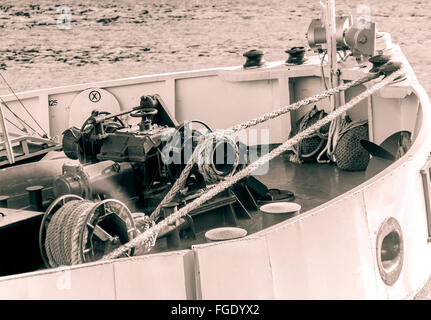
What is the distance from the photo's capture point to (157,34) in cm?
3147

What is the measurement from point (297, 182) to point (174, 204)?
1.60 meters

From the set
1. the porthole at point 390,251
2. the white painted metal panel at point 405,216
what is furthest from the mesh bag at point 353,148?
the porthole at point 390,251

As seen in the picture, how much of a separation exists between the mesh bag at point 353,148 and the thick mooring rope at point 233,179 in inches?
28.4

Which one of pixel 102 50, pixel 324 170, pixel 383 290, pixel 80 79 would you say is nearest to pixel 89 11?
pixel 102 50

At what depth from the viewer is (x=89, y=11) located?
119 feet

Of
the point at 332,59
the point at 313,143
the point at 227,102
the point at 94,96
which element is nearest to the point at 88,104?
the point at 94,96

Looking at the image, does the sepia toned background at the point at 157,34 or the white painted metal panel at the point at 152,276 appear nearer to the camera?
the white painted metal panel at the point at 152,276

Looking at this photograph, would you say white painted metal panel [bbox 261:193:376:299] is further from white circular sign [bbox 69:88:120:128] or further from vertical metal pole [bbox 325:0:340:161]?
white circular sign [bbox 69:88:120:128]

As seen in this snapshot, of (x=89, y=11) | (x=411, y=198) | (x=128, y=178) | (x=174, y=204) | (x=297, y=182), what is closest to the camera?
(x=411, y=198)

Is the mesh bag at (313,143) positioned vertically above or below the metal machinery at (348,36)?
below

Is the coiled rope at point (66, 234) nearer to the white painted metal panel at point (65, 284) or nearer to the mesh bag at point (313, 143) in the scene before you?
the white painted metal panel at point (65, 284)

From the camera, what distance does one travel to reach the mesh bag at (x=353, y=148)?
6.18m

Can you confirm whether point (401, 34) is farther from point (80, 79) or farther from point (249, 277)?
point (249, 277)

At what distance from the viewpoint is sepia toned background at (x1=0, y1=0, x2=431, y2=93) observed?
24.8 m
